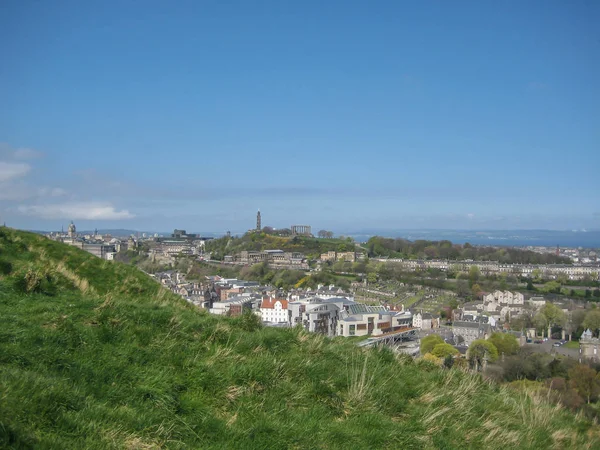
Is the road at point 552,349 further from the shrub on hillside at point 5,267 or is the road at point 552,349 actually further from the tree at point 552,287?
the shrub on hillside at point 5,267

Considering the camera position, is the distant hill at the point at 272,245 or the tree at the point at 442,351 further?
the distant hill at the point at 272,245

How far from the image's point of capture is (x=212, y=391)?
4086 mm

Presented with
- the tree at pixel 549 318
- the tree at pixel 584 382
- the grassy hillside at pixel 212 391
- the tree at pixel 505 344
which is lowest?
the tree at pixel 549 318

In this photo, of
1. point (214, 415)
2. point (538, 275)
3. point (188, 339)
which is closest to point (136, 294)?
point (188, 339)

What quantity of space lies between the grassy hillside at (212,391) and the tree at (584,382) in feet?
58.7

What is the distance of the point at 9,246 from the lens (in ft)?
29.7

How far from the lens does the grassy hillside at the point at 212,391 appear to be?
3.29m

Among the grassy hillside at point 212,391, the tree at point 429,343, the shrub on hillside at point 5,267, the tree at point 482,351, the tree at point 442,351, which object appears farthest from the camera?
the tree at point 429,343

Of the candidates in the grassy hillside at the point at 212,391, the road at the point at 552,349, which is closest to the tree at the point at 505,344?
the road at the point at 552,349

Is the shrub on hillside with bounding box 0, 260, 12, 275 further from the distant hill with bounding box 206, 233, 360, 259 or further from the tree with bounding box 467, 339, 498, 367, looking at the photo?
the distant hill with bounding box 206, 233, 360, 259

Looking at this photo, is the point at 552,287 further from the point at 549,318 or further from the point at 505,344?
the point at 505,344

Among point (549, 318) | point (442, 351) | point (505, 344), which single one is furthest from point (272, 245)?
point (442, 351)

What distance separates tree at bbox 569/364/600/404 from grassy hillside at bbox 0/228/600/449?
58.7 feet

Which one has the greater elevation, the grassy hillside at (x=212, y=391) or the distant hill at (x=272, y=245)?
the grassy hillside at (x=212, y=391)
